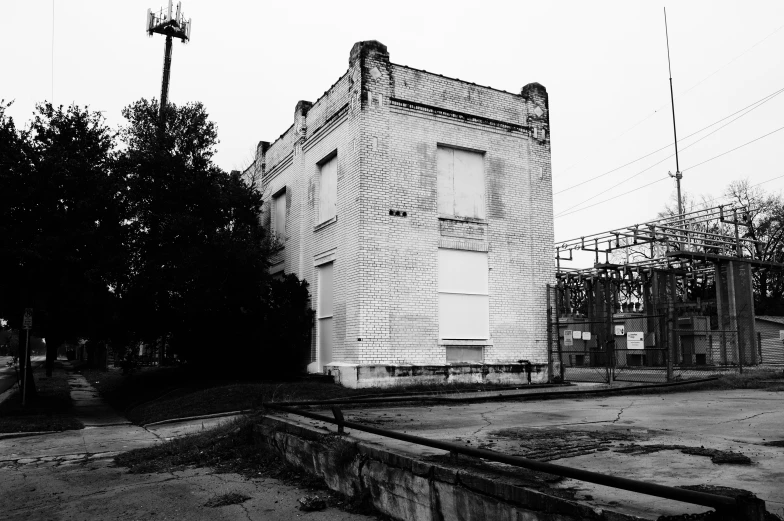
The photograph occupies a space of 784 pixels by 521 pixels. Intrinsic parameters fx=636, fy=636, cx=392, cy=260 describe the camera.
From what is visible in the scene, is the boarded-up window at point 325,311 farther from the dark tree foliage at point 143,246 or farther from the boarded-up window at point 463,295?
the boarded-up window at point 463,295

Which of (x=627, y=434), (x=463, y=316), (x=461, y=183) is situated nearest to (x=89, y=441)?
(x=627, y=434)

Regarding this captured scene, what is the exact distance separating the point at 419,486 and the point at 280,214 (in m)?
18.1

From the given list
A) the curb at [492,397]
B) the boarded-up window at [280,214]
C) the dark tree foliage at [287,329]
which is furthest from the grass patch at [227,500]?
the boarded-up window at [280,214]

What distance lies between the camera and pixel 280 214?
22.7 m

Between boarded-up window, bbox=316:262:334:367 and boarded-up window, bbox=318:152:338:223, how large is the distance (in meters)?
1.53

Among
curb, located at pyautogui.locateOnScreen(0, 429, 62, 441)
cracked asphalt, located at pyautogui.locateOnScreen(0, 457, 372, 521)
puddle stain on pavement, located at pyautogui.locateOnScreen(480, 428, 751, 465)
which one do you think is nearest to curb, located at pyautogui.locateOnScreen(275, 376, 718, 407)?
cracked asphalt, located at pyautogui.locateOnScreen(0, 457, 372, 521)

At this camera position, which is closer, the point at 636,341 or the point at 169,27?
the point at 636,341

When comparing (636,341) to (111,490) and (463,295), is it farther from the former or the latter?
(111,490)

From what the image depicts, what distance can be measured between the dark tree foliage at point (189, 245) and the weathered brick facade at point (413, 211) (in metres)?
2.01

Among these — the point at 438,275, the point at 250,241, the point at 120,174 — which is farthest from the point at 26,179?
the point at 438,275

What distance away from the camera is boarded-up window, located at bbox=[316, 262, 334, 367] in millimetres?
18094

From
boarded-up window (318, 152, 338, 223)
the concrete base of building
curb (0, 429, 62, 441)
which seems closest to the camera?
curb (0, 429, 62, 441)

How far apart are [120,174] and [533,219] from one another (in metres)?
11.9

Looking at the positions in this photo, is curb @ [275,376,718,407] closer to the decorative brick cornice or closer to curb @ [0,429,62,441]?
curb @ [0,429,62,441]
